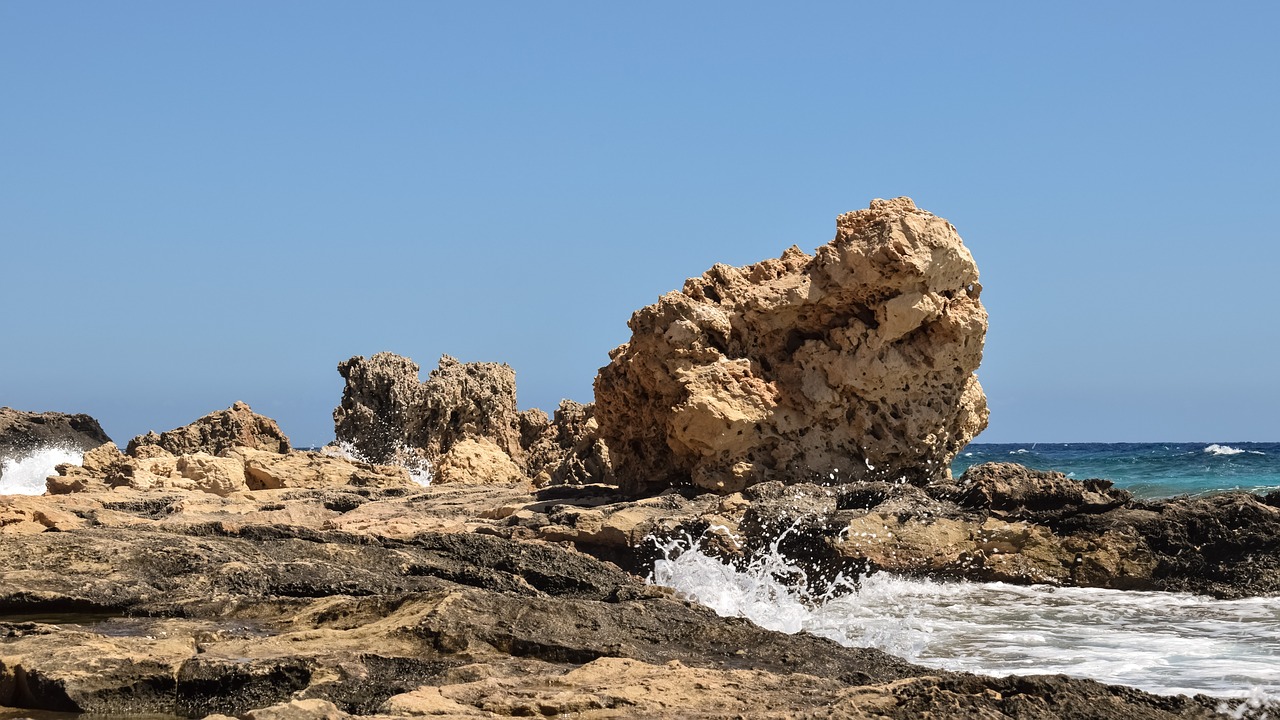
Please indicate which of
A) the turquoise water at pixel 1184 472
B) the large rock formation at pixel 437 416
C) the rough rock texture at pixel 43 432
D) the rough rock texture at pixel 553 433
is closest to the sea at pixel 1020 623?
the rough rock texture at pixel 553 433

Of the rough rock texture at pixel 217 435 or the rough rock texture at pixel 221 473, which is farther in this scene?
the rough rock texture at pixel 217 435

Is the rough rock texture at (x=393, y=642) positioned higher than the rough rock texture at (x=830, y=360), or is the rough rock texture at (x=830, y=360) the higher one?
the rough rock texture at (x=830, y=360)

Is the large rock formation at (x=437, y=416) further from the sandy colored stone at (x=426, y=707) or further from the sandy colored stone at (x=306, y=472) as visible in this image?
the sandy colored stone at (x=426, y=707)

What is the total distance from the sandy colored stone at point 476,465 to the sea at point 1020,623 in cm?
682

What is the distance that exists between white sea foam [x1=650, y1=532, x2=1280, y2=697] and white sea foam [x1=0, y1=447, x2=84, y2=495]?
47.6ft

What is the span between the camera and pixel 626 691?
12.3ft

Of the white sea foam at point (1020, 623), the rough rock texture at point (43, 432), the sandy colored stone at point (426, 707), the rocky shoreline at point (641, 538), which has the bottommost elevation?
the white sea foam at point (1020, 623)

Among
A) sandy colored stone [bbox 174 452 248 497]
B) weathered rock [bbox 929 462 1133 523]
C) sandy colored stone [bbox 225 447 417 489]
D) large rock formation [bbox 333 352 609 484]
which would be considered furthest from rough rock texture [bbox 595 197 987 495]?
large rock formation [bbox 333 352 609 484]

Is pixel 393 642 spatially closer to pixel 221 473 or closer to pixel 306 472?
pixel 221 473

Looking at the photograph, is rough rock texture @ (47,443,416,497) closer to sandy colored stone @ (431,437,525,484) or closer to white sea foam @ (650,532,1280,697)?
sandy colored stone @ (431,437,525,484)

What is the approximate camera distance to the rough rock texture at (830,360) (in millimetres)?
9930

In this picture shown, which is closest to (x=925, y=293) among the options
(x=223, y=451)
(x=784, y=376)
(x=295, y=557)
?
(x=784, y=376)

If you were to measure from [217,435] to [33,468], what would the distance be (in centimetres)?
818

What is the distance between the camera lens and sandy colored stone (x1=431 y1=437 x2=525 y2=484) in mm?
14836
